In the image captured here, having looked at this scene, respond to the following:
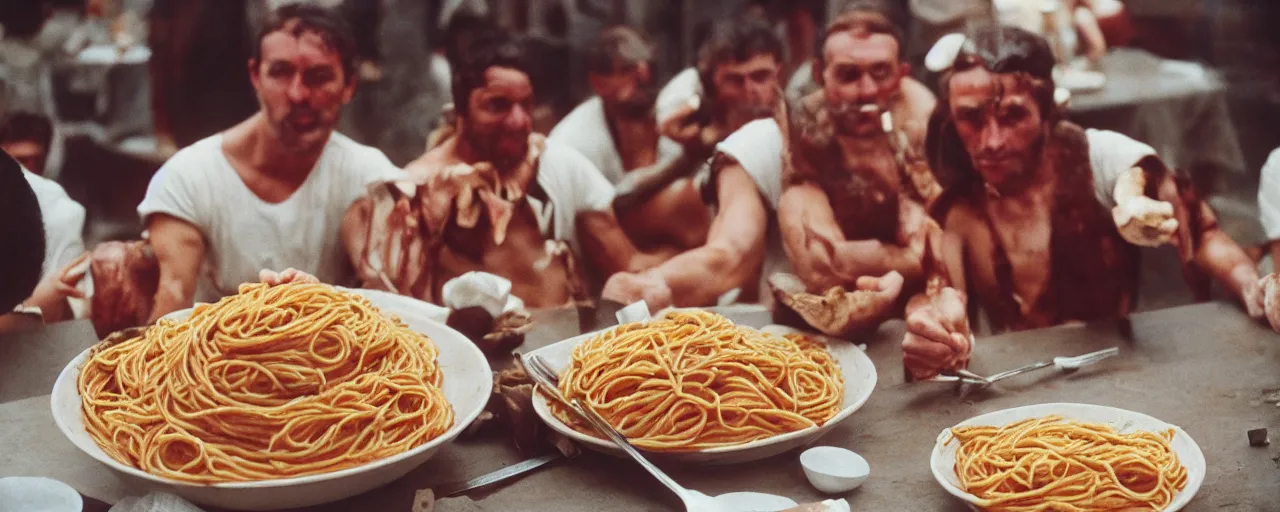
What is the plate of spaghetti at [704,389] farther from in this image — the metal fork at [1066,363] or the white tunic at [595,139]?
the white tunic at [595,139]

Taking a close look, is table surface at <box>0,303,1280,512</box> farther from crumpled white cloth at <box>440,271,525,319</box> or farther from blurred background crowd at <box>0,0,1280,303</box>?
blurred background crowd at <box>0,0,1280,303</box>

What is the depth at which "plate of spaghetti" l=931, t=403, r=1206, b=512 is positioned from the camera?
9.43ft

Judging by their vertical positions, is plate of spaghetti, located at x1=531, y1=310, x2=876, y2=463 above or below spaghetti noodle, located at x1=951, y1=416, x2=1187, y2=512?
above

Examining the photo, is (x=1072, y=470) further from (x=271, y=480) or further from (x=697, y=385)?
(x=271, y=480)

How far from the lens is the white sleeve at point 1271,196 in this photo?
3.92 m

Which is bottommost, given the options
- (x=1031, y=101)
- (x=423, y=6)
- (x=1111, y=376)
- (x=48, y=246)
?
(x=1111, y=376)

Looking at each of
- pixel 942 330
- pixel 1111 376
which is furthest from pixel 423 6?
pixel 1111 376

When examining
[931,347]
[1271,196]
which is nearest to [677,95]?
[931,347]

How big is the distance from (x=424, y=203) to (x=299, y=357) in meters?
1.05

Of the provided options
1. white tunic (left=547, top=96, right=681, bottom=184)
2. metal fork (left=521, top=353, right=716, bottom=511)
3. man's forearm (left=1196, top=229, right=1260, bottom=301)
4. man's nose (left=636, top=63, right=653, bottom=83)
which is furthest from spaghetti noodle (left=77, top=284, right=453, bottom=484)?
man's forearm (left=1196, top=229, right=1260, bottom=301)

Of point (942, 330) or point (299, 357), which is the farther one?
point (942, 330)

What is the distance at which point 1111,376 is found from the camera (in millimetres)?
3756

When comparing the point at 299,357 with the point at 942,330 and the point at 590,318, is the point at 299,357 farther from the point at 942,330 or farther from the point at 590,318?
the point at 942,330

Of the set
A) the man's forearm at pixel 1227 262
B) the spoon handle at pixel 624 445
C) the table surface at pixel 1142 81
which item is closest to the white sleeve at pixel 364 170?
the spoon handle at pixel 624 445
